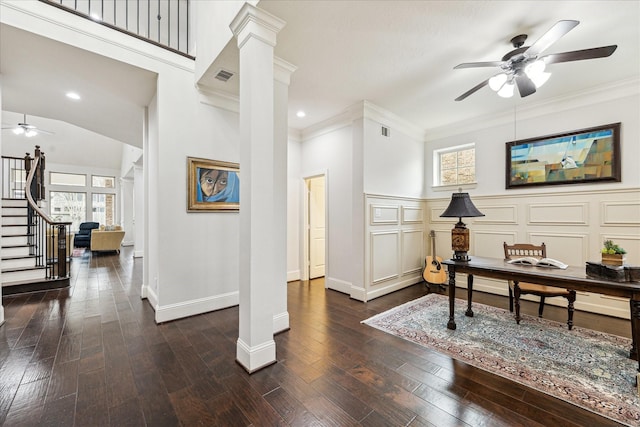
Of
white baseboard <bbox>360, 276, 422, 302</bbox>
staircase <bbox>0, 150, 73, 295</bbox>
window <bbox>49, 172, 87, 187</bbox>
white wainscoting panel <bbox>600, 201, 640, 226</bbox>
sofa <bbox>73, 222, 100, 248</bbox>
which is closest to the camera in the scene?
white wainscoting panel <bbox>600, 201, 640, 226</bbox>

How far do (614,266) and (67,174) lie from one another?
14.8 metres

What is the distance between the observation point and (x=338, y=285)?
419cm

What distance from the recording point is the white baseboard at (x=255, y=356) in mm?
2010

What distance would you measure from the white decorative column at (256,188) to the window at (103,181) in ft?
39.7

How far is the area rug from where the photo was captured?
1.77 m

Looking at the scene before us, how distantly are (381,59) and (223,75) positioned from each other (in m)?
1.83

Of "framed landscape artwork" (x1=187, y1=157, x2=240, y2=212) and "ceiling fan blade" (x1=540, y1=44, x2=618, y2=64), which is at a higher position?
"ceiling fan blade" (x1=540, y1=44, x2=618, y2=64)

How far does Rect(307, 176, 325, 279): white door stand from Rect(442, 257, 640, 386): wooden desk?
8.98 feet

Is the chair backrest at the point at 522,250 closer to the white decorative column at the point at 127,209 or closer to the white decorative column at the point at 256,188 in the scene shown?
the white decorative column at the point at 256,188

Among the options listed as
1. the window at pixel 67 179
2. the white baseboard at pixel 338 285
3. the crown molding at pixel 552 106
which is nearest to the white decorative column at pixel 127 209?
the window at pixel 67 179

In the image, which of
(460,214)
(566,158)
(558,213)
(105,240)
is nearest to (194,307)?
(460,214)

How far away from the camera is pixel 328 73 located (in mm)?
3029

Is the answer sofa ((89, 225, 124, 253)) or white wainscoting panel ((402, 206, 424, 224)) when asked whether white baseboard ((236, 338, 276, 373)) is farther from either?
sofa ((89, 225, 124, 253))

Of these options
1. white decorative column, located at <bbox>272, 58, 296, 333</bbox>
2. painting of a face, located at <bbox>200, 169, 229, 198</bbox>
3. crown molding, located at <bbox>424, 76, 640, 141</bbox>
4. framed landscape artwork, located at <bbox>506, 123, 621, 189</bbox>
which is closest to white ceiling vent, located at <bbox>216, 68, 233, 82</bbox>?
white decorative column, located at <bbox>272, 58, 296, 333</bbox>
